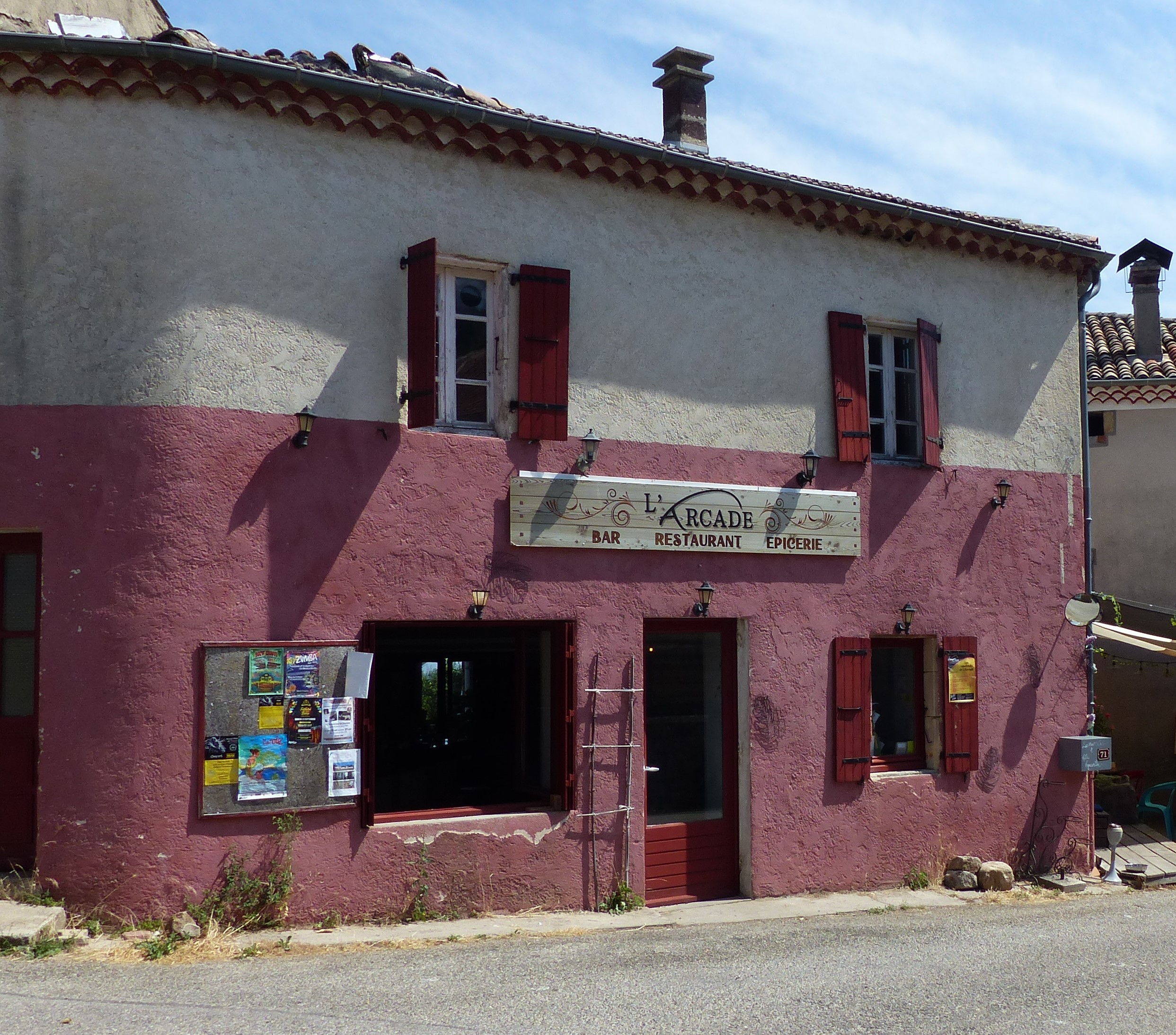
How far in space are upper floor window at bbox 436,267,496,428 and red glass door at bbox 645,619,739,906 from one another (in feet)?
7.48

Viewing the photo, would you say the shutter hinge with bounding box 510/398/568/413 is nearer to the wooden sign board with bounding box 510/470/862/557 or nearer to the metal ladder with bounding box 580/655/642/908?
the wooden sign board with bounding box 510/470/862/557

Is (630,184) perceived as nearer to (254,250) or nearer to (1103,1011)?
(254,250)

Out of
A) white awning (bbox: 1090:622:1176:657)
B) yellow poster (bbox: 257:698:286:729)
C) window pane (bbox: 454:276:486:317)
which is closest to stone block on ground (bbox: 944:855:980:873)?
white awning (bbox: 1090:622:1176:657)

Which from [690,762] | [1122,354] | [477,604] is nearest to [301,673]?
[477,604]

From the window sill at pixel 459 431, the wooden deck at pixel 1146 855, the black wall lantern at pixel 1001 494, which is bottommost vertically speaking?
the wooden deck at pixel 1146 855

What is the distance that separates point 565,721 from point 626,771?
654 mm

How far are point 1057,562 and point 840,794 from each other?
11.2ft

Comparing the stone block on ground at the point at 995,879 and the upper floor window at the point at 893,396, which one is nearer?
the stone block on ground at the point at 995,879

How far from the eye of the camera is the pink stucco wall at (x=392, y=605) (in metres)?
8.04

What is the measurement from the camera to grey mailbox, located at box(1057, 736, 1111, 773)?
463 inches

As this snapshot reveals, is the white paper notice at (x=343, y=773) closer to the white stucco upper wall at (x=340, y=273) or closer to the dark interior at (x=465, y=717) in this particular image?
the dark interior at (x=465, y=717)

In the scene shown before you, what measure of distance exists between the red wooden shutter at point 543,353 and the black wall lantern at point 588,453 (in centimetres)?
19

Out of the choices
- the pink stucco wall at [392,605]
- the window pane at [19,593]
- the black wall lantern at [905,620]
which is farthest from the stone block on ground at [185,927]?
the black wall lantern at [905,620]

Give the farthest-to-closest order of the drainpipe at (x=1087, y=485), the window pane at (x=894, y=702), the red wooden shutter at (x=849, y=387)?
the drainpipe at (x=1087, y=485) < the window pane at (x=894, y=702) < the red wooden shutter at (x=849, y=387)
